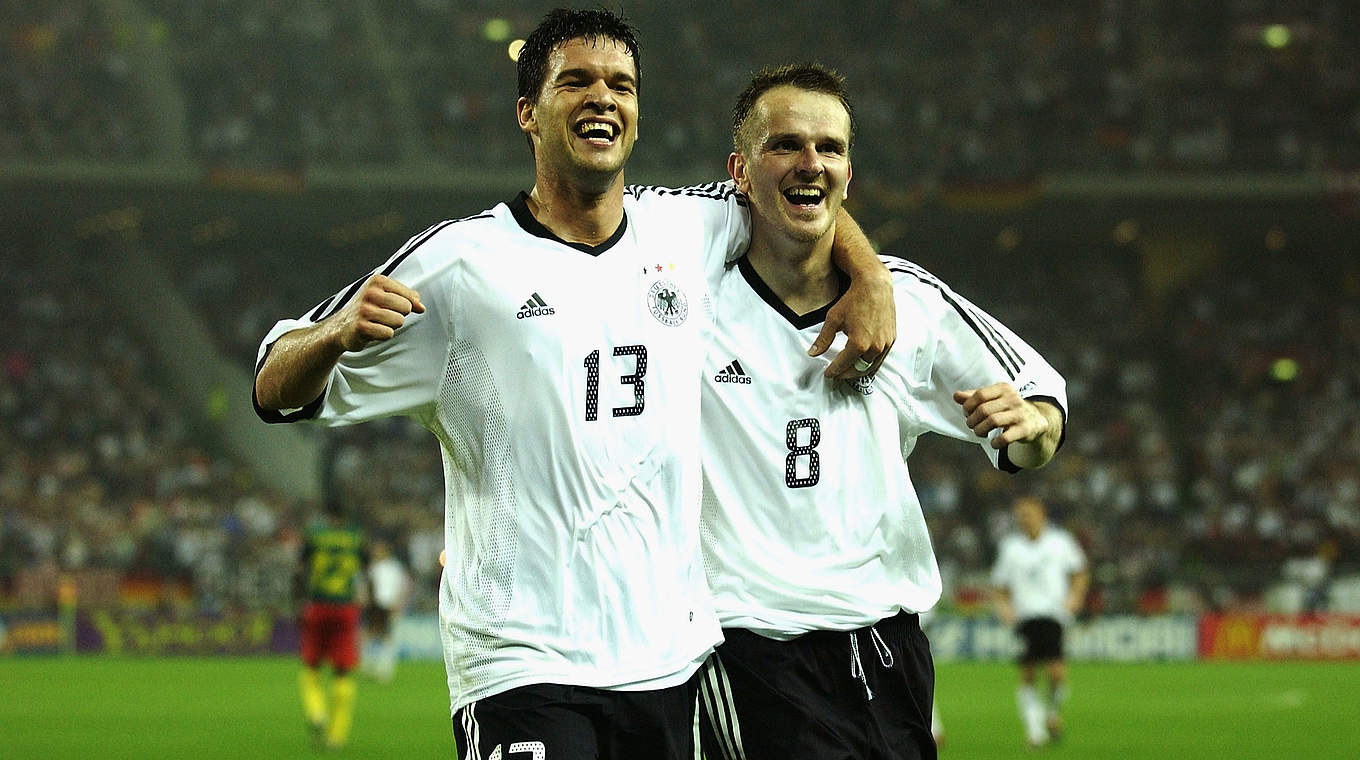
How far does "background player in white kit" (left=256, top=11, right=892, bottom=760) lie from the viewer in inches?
149

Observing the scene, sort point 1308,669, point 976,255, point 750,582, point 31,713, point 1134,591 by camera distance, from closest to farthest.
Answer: point 750,582 → point 31,713 → point 1308,669 → point 1134,591 → point 976,255

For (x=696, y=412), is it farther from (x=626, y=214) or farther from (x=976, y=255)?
(x=976, y=255)

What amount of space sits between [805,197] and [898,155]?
1107 inches

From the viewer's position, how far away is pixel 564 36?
4051 millimetres

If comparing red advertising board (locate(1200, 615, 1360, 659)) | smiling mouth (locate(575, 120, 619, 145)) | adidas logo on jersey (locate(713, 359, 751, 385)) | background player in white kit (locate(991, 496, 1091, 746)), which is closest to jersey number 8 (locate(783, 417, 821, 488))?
adidas logo on jersey (locate(713, 359, 751, 385))

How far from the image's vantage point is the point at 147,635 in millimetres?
24266

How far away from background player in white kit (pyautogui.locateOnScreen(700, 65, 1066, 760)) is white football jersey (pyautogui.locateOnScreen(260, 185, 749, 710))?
362 mm

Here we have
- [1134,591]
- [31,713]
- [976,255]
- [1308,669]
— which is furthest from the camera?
[976,255]

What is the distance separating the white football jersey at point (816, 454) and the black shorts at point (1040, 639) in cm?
1008

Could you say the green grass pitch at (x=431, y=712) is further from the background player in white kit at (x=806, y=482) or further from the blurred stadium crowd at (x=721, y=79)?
the blurred stadium crowd at (x=721, y=79)

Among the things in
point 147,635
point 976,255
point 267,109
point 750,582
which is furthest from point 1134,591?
point 750,582

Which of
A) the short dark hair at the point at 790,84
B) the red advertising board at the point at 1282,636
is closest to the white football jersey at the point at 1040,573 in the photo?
the red advertising board at the point at 1282,636

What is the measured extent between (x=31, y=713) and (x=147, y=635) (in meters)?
8.64

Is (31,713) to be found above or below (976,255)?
below
